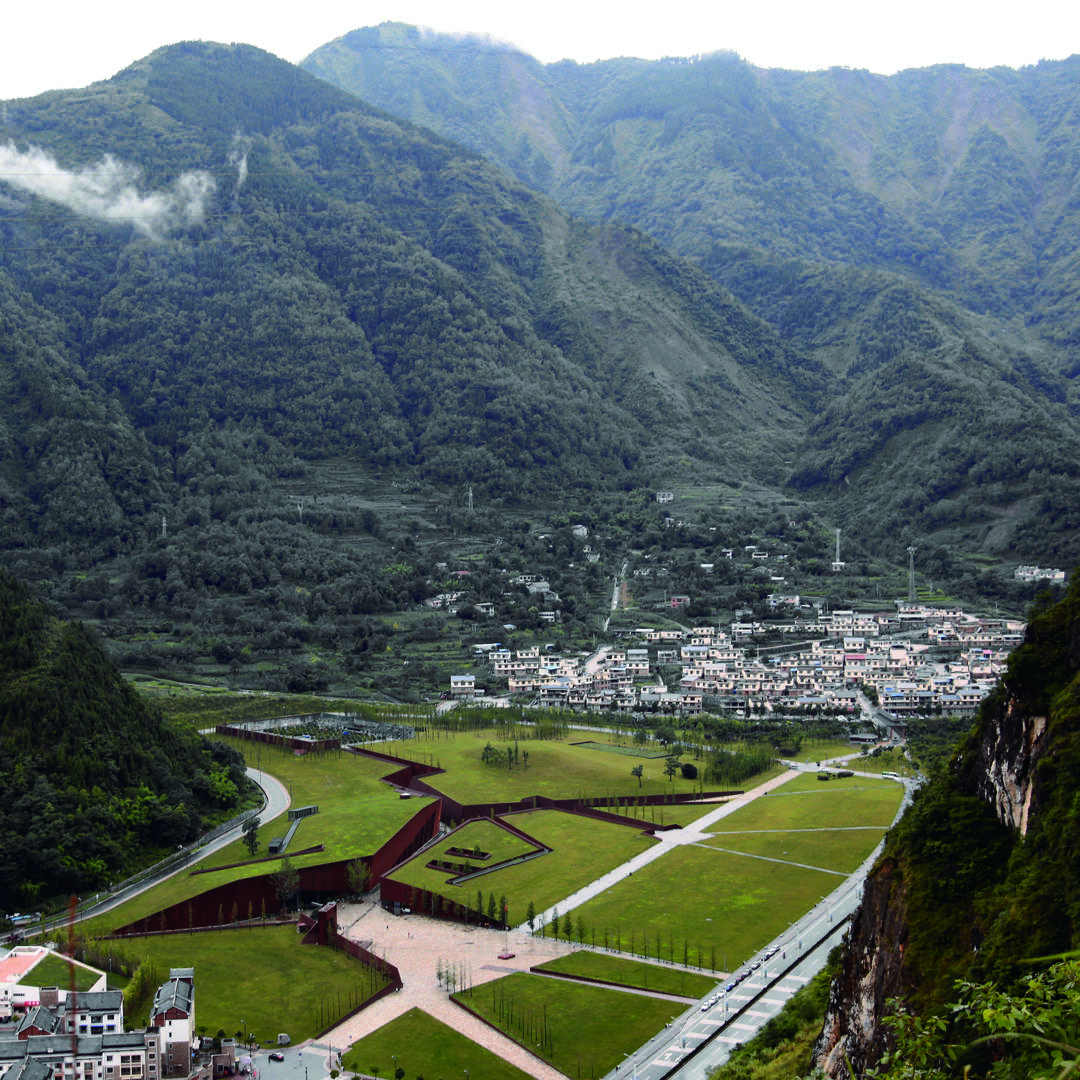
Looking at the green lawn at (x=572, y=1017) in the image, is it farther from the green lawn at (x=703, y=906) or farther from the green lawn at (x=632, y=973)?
the green lawn at (x=703, y=906)

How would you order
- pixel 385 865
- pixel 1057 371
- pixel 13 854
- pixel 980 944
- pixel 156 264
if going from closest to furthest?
pixel 980 944 < pixel 13 854 < pixel 385 865 < pixel 156 264 < pixel 1057 371

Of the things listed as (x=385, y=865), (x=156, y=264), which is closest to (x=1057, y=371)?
(x=156, y=264)

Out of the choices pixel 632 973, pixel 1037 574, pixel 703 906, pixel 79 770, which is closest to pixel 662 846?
pixel 703 906

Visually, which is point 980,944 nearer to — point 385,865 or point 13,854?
point 385,865

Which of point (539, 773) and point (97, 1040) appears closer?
point (97, 1040)

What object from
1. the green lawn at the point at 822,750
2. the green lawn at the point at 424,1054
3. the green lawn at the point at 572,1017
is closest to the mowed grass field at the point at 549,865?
the green lawn at the point at 572,1017

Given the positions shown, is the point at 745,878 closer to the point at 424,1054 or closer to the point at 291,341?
the point at 424,1054
